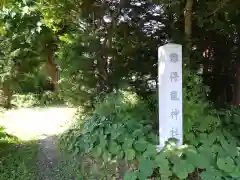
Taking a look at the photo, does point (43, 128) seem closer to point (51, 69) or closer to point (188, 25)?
point (188, 25)

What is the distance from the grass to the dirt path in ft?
0.38

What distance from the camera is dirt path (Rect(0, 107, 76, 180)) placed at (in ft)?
16.3

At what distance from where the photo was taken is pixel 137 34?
693 cm

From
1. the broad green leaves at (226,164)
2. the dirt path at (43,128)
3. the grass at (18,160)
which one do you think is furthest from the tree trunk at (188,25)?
the grass at (18,160)

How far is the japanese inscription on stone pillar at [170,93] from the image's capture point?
4.25m

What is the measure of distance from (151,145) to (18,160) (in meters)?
2.26

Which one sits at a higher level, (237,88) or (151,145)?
(237,88)

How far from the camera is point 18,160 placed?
5.13m

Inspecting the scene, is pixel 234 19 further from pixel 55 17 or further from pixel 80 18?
pixel 55 17

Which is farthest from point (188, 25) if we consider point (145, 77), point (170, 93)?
point (170, 93)

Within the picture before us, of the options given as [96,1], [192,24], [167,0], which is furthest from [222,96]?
[96,1]

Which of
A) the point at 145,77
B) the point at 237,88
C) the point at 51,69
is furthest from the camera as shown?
the point at 51,69

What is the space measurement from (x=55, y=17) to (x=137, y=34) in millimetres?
2128

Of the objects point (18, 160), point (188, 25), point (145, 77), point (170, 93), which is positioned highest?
point (188, 25)
